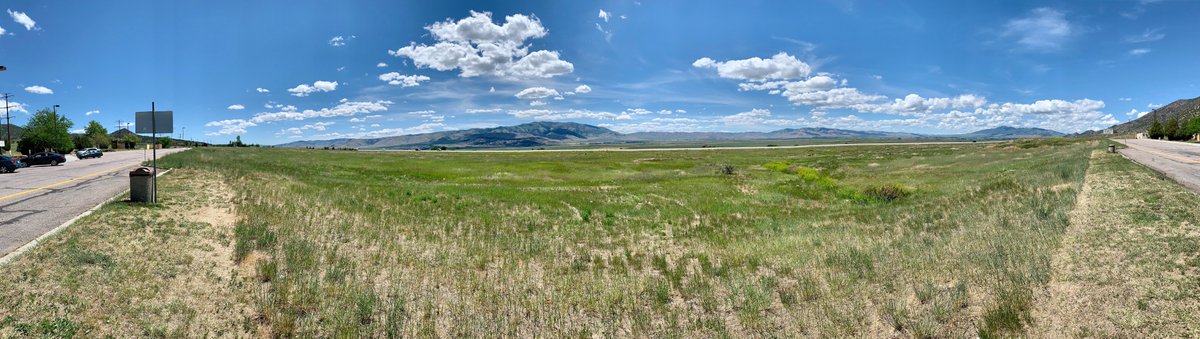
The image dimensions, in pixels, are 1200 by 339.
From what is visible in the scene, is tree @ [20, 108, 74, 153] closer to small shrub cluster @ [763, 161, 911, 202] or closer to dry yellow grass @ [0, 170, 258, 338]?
dry yellow grass @ [0, 170, 258, 338]

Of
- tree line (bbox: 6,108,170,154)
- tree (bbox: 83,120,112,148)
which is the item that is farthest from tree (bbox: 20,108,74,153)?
tree (bbox: 83,120,112,148)

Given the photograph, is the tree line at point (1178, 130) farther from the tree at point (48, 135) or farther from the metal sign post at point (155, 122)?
the tree at point (48, 135)

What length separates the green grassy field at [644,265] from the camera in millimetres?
11695

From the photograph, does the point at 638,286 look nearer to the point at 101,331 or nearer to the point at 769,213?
the point at 101,331

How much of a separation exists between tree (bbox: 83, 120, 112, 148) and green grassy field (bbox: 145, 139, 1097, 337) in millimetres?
158773

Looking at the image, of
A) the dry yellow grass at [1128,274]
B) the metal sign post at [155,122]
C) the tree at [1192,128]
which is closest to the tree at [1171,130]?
the tree at [1192,128]

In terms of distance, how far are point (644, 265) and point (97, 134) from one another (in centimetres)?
19456

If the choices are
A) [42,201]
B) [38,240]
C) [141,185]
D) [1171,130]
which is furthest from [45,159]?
[1171,130]

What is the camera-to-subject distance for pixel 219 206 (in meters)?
22.7

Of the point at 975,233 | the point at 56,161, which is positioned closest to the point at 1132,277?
the point at 975,233

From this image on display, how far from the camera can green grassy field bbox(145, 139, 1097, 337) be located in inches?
460

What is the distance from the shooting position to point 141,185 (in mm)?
20469

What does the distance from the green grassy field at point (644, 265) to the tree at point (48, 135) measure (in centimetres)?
10974

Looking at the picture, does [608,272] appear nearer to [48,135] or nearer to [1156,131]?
[48,135]
